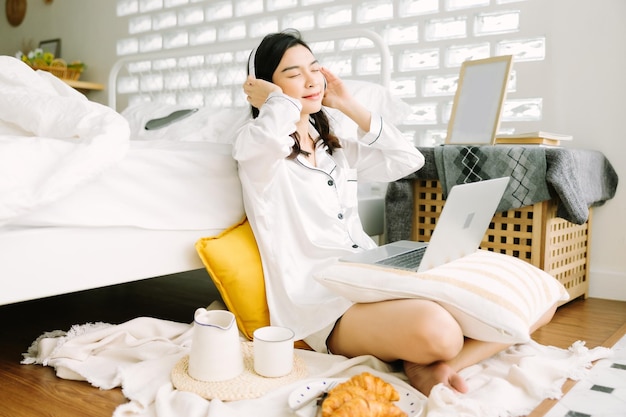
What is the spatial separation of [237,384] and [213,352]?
80 mm

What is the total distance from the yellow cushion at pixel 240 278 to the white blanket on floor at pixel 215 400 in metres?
0.15

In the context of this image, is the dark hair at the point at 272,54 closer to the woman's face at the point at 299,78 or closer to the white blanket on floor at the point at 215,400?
the woman's face at the point at 299,78

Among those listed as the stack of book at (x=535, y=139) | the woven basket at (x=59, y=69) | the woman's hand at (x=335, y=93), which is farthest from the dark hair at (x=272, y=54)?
the woven basket at (x=59, y=69)

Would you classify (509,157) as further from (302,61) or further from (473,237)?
(302,61)

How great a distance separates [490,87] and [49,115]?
4.74 ft

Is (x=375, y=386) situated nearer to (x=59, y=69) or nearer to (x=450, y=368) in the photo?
(x=450, y=368)

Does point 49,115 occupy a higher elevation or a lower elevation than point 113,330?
higher

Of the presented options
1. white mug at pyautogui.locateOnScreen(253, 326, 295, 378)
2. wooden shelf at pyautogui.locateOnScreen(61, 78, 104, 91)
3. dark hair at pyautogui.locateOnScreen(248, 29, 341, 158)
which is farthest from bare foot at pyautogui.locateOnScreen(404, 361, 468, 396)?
wooden shelf at pyautogui.locateOnScreen(61, 78, 104, 91)

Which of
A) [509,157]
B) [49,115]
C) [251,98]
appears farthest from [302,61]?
[509,157]

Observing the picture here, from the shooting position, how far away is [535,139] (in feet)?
6.52

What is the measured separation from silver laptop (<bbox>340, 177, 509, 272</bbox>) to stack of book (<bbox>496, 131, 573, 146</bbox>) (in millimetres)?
661

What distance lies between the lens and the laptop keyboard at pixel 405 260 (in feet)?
4.38

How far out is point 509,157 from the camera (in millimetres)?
1903

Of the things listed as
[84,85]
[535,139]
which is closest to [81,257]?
[535,139]
